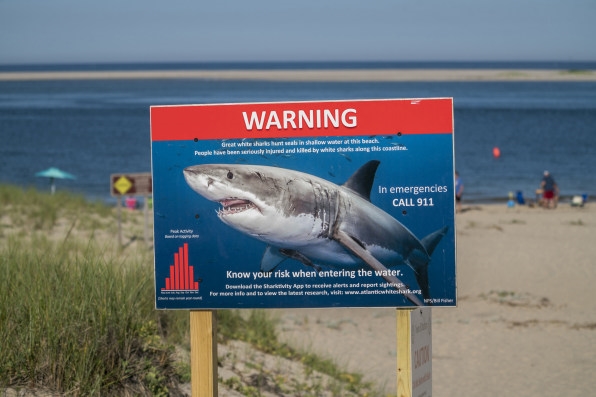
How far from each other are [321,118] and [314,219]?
21.5 inches

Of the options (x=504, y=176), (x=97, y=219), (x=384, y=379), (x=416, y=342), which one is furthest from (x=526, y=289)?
(x=504, y=176)

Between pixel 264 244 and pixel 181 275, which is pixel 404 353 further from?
pixel 181 275

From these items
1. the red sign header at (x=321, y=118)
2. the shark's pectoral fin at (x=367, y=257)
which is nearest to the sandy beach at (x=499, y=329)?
the shark's pectoral fin at (x=367, y=257)

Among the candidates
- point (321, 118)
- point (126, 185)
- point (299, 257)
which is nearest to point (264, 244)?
point (299, 257)

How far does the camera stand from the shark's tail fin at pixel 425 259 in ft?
15.9

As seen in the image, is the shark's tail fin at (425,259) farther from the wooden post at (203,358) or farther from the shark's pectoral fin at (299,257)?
the wooden post at (203,358)

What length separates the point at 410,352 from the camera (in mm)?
4910

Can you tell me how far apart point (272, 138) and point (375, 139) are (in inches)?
21.9

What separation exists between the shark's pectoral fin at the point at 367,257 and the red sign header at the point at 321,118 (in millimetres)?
571

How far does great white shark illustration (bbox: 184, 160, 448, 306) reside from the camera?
4871mm

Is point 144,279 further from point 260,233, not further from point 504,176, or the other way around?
point 504,176

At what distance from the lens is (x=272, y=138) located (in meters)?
4.95

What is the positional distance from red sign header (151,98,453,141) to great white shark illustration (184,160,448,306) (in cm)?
19

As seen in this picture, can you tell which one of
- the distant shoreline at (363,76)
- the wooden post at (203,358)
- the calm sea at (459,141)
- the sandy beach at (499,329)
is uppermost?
the distant shoreline at (363,76)
